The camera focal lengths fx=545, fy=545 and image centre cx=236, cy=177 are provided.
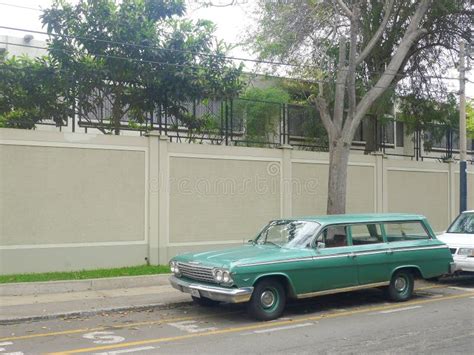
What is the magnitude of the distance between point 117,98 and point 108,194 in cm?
309

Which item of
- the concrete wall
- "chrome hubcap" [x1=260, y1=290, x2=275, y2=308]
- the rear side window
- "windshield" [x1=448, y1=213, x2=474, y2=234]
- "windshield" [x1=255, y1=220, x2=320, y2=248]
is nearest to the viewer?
"chrome hubcap" [x1=260, y1=290, x2=275, y2=308]

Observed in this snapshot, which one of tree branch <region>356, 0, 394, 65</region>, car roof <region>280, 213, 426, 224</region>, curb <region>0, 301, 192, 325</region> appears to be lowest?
curb <region>0, 301, 192, 325</region>

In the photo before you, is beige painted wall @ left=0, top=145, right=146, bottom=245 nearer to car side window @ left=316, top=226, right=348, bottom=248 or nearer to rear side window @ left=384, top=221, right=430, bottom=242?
car side window @ left=316, top=226, right=348, bottom=248

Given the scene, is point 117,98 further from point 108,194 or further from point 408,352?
point 408,352

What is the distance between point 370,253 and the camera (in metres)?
9.60

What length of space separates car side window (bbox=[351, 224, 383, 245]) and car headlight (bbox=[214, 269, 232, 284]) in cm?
268

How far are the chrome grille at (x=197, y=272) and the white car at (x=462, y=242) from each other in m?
6.07

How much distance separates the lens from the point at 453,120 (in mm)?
21250

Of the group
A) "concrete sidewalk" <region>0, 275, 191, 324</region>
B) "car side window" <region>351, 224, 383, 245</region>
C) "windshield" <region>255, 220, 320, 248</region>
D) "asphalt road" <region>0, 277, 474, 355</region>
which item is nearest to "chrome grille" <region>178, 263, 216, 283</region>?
"asphalt road" <region>0, 277, 474, 355</region>

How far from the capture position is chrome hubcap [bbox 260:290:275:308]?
334 inches

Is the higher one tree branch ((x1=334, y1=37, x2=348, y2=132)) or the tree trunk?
tree branch ((x1=334, y1=37, x2=348, y2=132))

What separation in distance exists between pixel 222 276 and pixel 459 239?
6.69 meters

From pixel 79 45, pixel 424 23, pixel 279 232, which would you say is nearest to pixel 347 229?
pixel 279 232

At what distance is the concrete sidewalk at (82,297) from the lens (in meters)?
9.09
